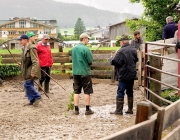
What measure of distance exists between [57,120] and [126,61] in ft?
5.73

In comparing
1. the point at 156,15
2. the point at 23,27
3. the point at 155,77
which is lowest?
the point at 155,77

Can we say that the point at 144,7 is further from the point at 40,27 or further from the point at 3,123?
the point at 40,27

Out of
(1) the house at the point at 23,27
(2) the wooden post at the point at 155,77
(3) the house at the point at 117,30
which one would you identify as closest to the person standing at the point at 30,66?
(2) the wooden post at the point at 155,77

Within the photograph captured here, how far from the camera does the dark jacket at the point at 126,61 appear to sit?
8.08 m

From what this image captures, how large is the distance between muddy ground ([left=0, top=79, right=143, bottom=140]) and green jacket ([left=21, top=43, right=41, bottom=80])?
0.78 meters

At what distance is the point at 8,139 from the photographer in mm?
6559

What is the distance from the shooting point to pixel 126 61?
26.5 feet

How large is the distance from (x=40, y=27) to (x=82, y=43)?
347ft

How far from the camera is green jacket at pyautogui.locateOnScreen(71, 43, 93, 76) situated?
27.1ft

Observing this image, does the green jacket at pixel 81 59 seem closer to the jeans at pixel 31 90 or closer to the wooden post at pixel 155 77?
the wooden post at pixel 155 77

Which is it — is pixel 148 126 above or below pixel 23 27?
below

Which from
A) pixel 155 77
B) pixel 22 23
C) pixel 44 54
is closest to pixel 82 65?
pixel 155 77

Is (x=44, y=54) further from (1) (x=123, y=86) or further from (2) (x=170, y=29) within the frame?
(1) (x=123, y=86)

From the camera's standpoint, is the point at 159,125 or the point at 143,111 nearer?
the point at 143,111
